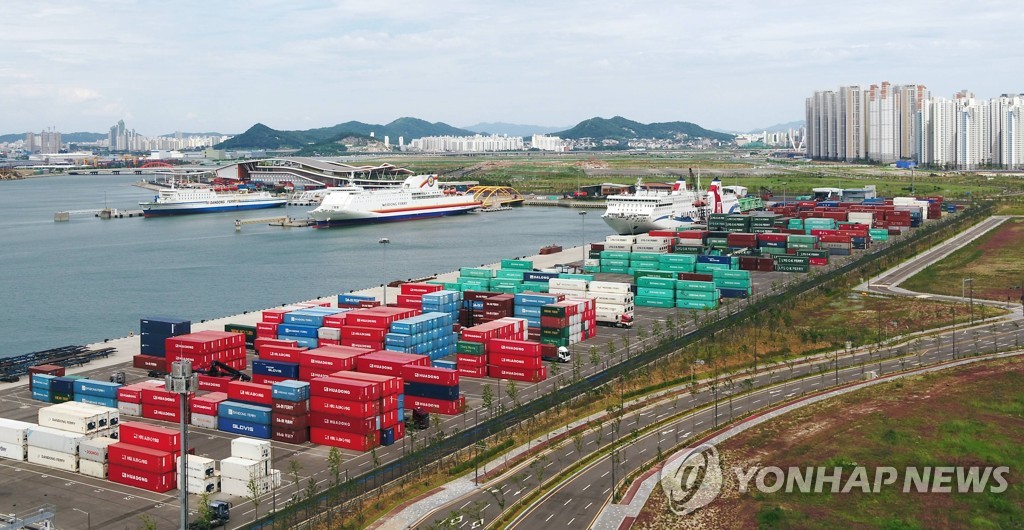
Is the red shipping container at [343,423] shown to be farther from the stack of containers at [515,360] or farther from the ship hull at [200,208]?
the ship hull at [200,208]

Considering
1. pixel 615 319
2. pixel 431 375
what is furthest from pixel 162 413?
pixel 615 319

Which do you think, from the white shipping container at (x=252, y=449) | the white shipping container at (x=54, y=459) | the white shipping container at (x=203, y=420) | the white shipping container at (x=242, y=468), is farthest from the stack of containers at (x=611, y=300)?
the white shipping container at (x=54, y=459)

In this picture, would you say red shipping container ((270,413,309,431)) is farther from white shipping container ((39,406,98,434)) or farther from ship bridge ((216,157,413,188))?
ship bridge ((216,157,413,188))

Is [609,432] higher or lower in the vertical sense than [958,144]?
lower

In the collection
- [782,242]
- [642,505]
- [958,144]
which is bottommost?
[642,505]

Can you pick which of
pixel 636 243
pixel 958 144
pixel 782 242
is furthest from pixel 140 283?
pixel 958 144

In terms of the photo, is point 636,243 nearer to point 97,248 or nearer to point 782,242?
point 782,242

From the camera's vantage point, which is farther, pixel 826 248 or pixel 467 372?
pixel 826 248
